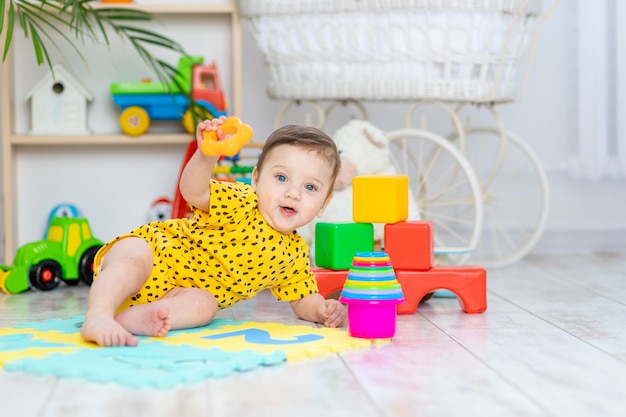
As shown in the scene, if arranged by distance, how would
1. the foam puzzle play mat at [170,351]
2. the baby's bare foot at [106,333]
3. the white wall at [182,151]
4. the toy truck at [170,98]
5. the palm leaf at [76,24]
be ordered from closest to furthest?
1. the foam puzzle play mat at [170,351]
2. the baby's bare foot at [106,333]
3. the palm leaf at [76,24]
4. the toy truck at [170,98]
5. the white wall at [182,151]

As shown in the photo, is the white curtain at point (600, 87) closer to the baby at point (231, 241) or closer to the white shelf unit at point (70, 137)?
the white shelf unit at point (70, 137)

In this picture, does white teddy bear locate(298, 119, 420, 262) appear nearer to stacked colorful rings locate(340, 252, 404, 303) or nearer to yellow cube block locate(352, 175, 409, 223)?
yellow cube block locate(352, 175, 409, 223)

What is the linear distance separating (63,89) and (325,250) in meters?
1.04

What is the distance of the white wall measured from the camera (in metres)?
2.29

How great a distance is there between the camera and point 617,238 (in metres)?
2.48

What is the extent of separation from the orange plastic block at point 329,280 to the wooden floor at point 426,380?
2.9 inches

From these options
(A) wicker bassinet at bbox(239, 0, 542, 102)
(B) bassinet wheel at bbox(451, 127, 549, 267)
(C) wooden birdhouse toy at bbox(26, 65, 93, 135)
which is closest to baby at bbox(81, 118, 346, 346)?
(A) wicker bassinet at bbox(239, 0, 542, 102)

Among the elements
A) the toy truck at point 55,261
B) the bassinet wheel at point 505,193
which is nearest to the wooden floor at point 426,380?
the toy truck at point 55,261

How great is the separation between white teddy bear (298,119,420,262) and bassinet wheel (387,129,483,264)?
0.42ft

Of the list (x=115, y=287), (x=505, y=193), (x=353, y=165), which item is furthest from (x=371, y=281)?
(x=505, y=193)

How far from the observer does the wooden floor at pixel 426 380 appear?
2.89 feet

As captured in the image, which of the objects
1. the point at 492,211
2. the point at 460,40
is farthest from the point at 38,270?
the point at 492,211

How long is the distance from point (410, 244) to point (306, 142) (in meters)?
0.30

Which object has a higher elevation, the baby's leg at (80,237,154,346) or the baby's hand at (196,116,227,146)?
the baby's hand at (196,116,227,146)
